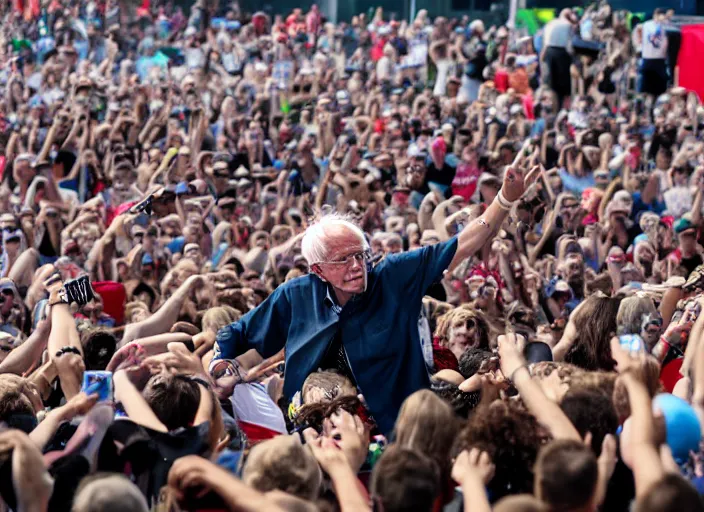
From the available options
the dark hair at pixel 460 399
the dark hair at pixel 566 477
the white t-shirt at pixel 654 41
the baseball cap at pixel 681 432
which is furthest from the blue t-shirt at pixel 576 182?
the dark hair at pixel 566 477

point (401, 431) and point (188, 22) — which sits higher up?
point (401, 431)

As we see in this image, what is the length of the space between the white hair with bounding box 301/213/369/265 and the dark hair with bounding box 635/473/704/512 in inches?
95.5

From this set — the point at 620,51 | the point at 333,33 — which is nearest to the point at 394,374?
the point at 620,51

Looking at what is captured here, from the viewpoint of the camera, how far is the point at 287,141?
678 inches

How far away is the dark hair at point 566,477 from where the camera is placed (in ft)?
12.0

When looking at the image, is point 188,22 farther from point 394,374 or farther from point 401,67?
point 394,374

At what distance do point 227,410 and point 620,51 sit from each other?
1442 cm

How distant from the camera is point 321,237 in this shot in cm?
570

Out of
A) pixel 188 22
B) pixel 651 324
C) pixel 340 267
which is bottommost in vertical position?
pixel 188 22

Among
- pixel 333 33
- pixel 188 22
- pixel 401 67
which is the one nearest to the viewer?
pixel 401 67

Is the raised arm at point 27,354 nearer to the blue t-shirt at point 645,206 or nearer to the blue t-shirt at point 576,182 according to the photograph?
the blue t-shirt at point 645,206

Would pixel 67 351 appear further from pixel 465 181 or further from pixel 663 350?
pixel 465 181

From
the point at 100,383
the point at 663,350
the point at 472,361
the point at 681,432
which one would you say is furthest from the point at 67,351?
the point at 663,350

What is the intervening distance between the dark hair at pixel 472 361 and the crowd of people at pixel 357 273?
2 cm
